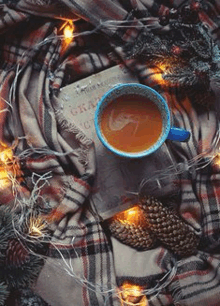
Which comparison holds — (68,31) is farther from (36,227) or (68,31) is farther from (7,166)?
(36,227)

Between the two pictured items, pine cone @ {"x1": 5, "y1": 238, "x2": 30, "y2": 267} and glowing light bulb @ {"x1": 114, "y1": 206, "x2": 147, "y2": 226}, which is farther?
glowing light bulb @ {"x1": 114, "y1": 206, "x2": 147, "y2": 226}

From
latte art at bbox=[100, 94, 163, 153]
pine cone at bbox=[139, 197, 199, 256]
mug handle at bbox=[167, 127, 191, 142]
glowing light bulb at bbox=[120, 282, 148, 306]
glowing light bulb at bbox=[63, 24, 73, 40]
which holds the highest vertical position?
glowing light bulb at bbox=[63, 24, 73, 40]

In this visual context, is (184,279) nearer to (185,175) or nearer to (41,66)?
→ (185,175)

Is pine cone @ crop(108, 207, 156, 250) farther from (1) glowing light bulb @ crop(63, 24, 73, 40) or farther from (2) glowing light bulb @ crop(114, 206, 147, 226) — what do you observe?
(1) glowing light bulb @ crop(63, 24, 73, 40)

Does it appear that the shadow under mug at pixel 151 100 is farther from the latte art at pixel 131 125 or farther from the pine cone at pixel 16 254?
the pine cone at pixel 16 254

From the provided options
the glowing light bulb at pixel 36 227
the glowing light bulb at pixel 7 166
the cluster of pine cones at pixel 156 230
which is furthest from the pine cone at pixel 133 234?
the glowing light bulb at pixel 7 166

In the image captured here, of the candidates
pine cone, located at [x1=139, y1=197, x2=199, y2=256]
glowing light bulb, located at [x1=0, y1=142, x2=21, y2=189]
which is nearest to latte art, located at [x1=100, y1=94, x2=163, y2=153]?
pine cone, located at [x1=139, y1=197, x2=199, y2=256]

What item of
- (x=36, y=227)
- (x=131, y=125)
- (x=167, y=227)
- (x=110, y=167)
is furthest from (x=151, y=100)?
(x=36, y=227)
